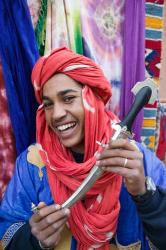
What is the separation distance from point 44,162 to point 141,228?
430 millimetres

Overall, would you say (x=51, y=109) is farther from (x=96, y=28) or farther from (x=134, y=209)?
(x=96, y=28)

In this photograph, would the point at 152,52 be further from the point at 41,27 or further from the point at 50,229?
→ the point at 50,229

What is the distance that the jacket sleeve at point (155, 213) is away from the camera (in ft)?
3.57

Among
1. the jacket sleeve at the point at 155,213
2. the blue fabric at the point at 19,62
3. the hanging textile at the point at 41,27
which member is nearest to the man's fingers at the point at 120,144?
the jacket sleeve at the point at 155,213

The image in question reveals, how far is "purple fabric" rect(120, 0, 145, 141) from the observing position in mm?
1835

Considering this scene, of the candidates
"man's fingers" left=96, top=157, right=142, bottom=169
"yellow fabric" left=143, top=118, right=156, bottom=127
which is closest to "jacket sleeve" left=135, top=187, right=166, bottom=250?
"man's fingers" left=96, top=157, right=142, bottom=169

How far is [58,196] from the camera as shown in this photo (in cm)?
126

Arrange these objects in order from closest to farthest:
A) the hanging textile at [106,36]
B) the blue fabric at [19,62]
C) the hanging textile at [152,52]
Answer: the blue fabric at [19,62] < the hanging textile at [106,36] < the hanging textile at [152,52]

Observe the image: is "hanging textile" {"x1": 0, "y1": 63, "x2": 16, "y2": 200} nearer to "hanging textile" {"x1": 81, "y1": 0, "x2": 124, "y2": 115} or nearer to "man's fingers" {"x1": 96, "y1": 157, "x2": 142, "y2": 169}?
"hanging textile" {"x1": 81, "y1": 0, "x2": 124, "y2": 115}

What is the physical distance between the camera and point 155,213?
3.60 ft

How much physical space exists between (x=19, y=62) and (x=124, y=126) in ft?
2.30

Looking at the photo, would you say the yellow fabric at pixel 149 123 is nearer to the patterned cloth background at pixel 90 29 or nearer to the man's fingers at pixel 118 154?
the patterned cloth background at pixel 90 29

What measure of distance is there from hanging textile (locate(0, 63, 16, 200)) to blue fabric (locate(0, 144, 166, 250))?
242 mm

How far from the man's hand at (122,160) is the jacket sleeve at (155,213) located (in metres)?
0.11
